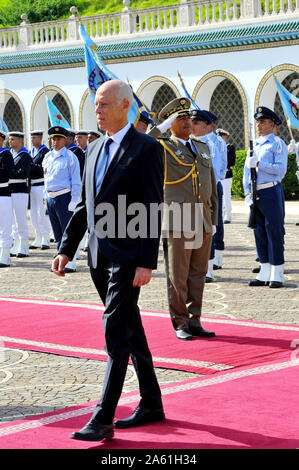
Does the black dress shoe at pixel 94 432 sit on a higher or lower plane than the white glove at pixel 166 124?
lower

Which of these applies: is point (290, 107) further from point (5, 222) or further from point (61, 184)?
point (61, 184)

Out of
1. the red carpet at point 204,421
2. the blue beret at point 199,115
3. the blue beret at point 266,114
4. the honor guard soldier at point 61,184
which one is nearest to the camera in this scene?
the red carpet at point 204,421

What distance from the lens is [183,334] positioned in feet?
22.9

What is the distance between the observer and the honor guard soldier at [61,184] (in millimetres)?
11445

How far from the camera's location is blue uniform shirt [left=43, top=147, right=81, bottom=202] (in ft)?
37.6

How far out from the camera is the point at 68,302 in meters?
8.99

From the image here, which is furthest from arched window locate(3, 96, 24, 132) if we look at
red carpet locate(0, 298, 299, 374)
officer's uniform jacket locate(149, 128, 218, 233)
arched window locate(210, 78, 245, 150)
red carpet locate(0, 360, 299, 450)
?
red carpet locate(0, 360, 299, 450)

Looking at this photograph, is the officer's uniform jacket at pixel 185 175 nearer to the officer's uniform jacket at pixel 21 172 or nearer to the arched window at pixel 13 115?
the officer's uniform jacket at pixel 21 172

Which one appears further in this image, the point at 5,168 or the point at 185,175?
the point at 5,168

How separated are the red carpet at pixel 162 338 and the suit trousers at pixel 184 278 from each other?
0.19 meters

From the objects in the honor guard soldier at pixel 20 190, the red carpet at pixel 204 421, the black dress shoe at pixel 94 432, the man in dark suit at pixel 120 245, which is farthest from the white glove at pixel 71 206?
the black dress shoe at pixel 94 432

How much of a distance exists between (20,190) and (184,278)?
7393 mm

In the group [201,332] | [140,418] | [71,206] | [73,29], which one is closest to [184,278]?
[201,332]

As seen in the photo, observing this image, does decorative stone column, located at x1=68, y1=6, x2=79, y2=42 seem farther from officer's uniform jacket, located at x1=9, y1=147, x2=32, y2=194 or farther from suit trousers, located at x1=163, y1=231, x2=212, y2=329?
suit trousers, located at x1=163, y1=231, x2=212, y2=329
